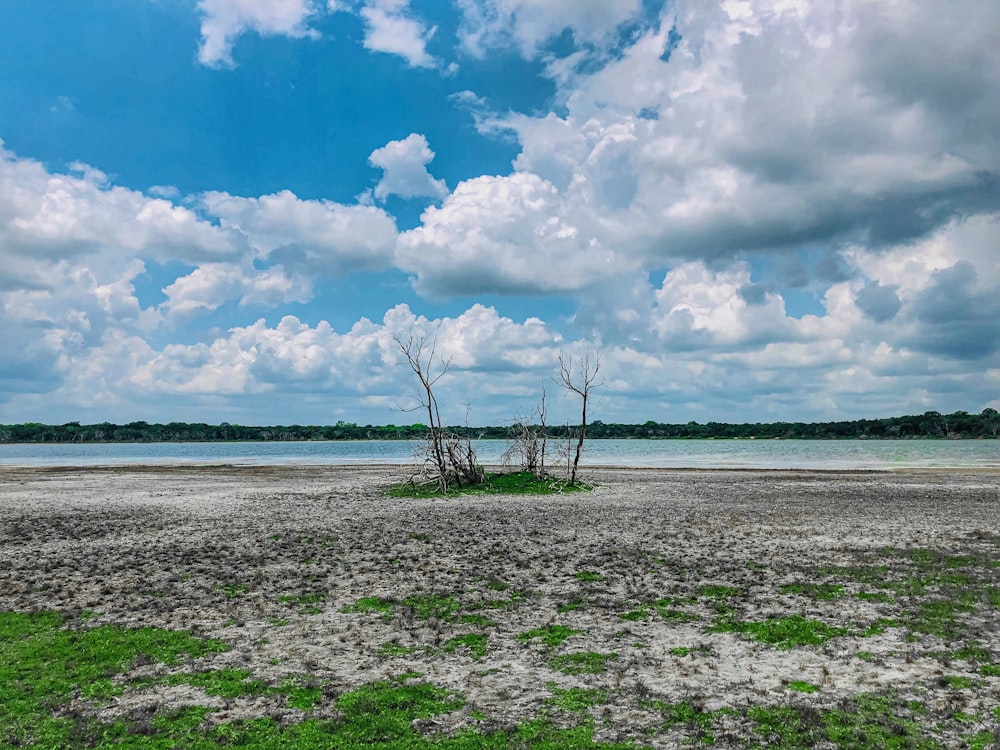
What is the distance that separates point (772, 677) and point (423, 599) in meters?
6.91

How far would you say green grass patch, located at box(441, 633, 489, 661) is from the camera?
1045 centimetres

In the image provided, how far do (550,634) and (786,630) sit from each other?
385 cm

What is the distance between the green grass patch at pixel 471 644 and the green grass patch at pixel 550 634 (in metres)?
0.64

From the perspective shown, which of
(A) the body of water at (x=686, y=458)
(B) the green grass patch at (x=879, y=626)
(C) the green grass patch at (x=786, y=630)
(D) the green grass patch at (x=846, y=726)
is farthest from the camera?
(A) the body of water at (x=686, y=458)

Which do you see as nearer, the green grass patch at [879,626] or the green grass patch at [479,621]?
the green grass patch at [879,626]

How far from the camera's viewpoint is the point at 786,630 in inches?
446

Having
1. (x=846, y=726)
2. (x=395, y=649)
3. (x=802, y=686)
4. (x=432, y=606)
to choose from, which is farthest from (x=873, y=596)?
(x=395, y=649)

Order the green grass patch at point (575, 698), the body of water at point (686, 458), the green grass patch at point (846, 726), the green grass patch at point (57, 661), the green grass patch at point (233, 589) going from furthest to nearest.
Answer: the body of water at point (686, 458) < the green grass patch at point (233, 589) < the green grass patch at point (575, 698) < the green grass patch at point (57, 661) < the green grass patch at point (846, 726)

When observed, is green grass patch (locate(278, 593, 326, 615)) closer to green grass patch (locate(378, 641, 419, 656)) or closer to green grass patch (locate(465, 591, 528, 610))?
green grass patch (locate(378, 641, 419, 656))

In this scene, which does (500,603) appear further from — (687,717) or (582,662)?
(687,717)

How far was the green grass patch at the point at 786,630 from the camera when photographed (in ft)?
35.2

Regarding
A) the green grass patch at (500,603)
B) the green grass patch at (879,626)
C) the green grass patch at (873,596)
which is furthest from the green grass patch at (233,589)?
the green grass patch at (873,596)

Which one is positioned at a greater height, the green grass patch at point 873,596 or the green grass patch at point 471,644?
the green grass patch at point 873,596

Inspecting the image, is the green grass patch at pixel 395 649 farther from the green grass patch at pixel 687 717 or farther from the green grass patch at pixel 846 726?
the green grass patch at pixel 846 726
